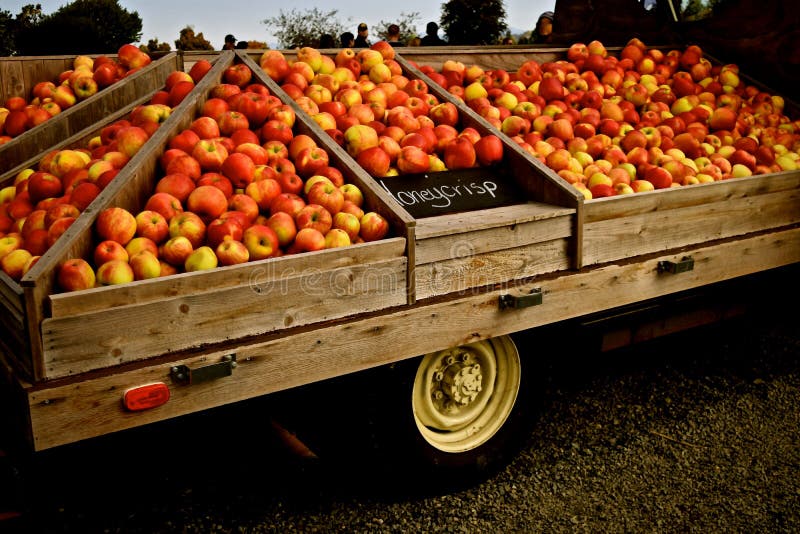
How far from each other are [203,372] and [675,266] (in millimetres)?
2115

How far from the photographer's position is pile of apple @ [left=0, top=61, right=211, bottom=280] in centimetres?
219

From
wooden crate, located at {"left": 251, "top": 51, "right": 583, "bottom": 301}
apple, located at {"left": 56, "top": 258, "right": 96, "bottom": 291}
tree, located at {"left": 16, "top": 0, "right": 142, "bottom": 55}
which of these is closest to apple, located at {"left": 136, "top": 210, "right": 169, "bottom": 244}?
apple, located at {"left": 56, "top": 258, "right": 96, "bottom": 291}

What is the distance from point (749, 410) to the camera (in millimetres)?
3537

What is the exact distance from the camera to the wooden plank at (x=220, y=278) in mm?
1805

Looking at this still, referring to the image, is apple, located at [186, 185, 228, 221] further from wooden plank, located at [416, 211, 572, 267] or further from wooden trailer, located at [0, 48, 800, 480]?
wooden plank, located at [416, 211, 572, 267]

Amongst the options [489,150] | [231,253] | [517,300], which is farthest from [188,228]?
[489,150]

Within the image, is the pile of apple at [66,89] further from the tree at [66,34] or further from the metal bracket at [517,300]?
the tree at [66,34]

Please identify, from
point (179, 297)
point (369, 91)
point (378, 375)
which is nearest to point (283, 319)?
point (179, 297)

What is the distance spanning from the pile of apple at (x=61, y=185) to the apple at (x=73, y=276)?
226mm

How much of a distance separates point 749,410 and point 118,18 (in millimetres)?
18909

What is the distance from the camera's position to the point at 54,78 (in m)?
3.73

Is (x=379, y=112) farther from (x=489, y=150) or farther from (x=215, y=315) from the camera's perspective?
(x=215, y=315)

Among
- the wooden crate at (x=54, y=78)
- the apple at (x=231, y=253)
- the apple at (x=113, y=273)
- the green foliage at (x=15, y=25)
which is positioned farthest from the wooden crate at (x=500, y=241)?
the green foliage at (x=15, y=25)

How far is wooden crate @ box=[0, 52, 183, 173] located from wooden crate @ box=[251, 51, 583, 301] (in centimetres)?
170
